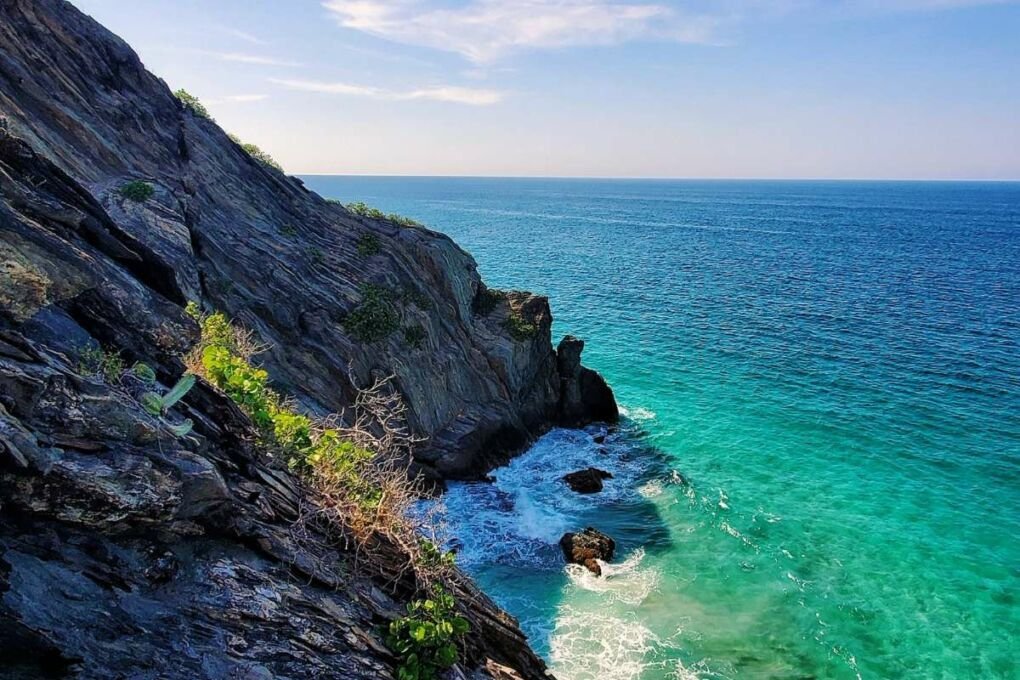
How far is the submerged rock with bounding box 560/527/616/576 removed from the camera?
30.1 meters

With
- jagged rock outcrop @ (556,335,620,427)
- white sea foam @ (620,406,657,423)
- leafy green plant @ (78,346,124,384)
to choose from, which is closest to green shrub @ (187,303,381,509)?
leafy green plant @ (78,346,124,384)

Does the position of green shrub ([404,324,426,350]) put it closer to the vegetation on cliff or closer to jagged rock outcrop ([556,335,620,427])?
jagged rock outcrop ([556,335,620,427])

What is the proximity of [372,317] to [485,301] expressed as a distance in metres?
12.8

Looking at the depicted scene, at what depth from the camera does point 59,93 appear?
2628 cm

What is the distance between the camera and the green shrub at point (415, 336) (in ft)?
120

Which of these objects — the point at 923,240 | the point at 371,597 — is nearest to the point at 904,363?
the point at 371,597

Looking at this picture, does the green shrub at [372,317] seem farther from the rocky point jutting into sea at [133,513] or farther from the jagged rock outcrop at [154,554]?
the jagged rock outcrop at [154,554]

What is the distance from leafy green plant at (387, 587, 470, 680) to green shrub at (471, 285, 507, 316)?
33320 millimetres

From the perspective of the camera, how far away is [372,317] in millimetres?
34812

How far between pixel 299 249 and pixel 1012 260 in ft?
403

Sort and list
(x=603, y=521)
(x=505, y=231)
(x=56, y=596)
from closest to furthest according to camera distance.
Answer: (x=56, y=596) → (x=603, y=521) → (x=505, y=231)

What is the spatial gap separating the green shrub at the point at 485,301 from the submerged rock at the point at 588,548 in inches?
735

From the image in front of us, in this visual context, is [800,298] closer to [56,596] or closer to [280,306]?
[280,306]

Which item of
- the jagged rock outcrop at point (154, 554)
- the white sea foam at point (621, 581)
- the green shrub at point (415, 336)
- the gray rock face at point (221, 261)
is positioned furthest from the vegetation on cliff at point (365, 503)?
the green shrub at point (415, 336)
